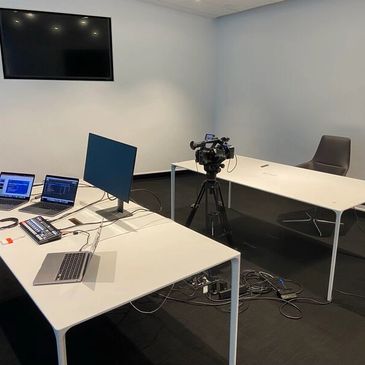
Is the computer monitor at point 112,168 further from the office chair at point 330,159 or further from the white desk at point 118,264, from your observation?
the office chair at point 330,159

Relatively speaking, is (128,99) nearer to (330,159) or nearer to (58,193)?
(330,159)

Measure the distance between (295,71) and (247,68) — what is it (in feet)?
2.92

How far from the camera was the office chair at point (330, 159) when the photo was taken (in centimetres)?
374

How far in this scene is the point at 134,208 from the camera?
224 cm

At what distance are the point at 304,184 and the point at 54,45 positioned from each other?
3472 millimetres

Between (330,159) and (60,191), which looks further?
(330,159)

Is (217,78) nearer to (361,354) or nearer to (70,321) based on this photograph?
(361,354)

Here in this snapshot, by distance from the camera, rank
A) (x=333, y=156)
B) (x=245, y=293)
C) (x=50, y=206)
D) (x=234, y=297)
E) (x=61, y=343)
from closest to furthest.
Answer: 1. (x=61, y=343)
2. (x=234, y=297)
3. (x=50, y=206)
4. (x=245, y=293)
5. (x=333, y=156)

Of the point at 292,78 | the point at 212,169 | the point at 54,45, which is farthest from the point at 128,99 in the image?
the point at 212,169

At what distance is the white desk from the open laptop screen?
28cm

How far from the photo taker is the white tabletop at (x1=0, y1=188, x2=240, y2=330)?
4.06 ft

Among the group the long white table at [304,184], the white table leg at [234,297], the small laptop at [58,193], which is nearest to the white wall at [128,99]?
the long white table at [304,184]

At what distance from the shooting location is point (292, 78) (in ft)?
15.3

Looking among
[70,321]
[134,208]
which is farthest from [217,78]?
[70,321]
